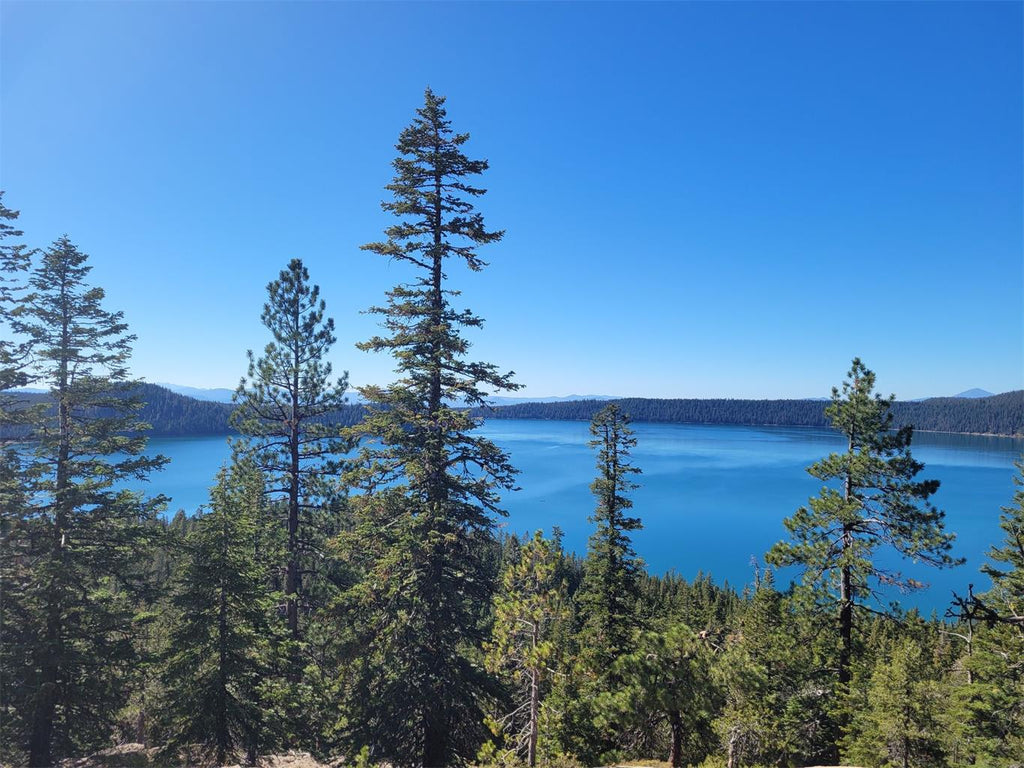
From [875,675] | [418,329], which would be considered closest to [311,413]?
[418,329]

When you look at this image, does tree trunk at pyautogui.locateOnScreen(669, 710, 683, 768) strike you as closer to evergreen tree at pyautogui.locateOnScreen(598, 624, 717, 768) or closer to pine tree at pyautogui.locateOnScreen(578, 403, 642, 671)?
evergreen tree at pyautogui.locateOnScreen(598, 624, 717, 768)

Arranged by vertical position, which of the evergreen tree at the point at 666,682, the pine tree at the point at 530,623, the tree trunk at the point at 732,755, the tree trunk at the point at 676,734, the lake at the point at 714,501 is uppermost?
the pine tree at the point at 530,623

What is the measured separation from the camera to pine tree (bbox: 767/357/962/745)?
12.1 meters

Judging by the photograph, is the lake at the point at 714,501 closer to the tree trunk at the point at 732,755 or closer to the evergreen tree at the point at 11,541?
the tree trunk at the point at 732,755

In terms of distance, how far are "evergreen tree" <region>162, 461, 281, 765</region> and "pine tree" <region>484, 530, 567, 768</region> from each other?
608 centimetres

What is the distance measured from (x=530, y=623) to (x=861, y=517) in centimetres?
895

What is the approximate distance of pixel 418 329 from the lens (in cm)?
1146

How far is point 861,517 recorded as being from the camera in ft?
41.8

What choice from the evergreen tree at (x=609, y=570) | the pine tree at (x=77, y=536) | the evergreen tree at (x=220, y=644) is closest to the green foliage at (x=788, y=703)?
the evergreen tree at (x=609, y=570)

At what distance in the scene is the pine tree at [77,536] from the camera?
11.2 metres

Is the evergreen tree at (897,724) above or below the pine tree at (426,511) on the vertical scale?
below

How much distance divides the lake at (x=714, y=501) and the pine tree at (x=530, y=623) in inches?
1537

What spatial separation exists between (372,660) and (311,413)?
24.0 ft

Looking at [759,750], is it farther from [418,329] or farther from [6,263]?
[6,263]
